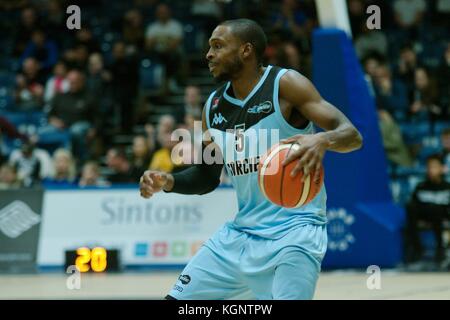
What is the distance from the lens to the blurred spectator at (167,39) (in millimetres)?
16156

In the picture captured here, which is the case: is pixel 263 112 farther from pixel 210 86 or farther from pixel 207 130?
pixel 210 86

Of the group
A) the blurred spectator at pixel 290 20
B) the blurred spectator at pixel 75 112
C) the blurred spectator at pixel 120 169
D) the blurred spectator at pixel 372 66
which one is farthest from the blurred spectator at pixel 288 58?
the blurred spectator at pixel 75 112

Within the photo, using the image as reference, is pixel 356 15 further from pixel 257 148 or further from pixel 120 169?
pixel 257 148

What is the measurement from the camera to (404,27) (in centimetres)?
1591

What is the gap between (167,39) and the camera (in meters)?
16.3

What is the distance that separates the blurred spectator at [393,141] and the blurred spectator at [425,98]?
2.43 feet

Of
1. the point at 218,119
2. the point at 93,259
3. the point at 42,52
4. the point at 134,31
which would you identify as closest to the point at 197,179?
the point at 218,119

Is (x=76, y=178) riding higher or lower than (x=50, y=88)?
lower

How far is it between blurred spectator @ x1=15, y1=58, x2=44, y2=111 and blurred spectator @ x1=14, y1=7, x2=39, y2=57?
2.97 ft

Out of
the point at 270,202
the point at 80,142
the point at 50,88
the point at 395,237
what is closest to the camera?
the point at 270,202

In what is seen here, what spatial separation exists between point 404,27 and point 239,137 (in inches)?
458

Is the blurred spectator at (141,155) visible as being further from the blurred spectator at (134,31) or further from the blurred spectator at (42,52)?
the blurred spectator at (42,52)

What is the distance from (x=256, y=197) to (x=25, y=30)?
44.5 ft

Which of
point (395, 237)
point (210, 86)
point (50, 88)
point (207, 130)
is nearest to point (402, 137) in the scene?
point (395, 237)
